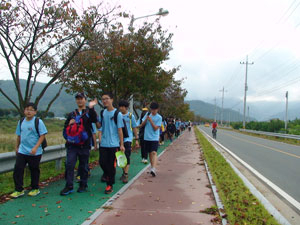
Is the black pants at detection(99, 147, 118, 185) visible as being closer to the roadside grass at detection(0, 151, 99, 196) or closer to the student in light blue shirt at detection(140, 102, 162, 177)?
the roadside grass at detection(0, 151, 99, 196)

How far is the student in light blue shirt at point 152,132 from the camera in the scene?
7348 millimetres

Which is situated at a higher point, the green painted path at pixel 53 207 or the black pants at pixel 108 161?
the black pants at pixel 108 161

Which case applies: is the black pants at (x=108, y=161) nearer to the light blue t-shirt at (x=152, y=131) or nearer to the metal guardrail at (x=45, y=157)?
the metal guardrail at (x=45, y=157)

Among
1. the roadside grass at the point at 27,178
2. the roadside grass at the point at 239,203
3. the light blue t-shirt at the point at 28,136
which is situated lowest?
the roadside grass at the point at 27,178

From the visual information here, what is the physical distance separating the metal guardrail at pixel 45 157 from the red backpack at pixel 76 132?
121 centimetres

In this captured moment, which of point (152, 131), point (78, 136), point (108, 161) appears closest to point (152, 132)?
point (152, 131)

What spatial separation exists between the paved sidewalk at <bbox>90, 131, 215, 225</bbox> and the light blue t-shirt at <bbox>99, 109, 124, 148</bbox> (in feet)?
A: 3.30

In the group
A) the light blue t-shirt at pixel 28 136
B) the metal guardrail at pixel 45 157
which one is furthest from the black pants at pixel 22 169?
the metal guardrail at pixel 45 157

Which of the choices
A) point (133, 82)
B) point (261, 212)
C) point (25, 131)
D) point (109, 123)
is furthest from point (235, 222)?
point (133, 82)

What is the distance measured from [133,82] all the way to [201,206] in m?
7.70

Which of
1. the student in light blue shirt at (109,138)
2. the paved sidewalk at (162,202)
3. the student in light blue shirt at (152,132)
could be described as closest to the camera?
the paved sidewalk at (162,202)

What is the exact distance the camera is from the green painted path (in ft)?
13.3

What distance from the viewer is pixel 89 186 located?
6.08 m

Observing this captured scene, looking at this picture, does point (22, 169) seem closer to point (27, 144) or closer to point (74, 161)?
point (27, 144)
